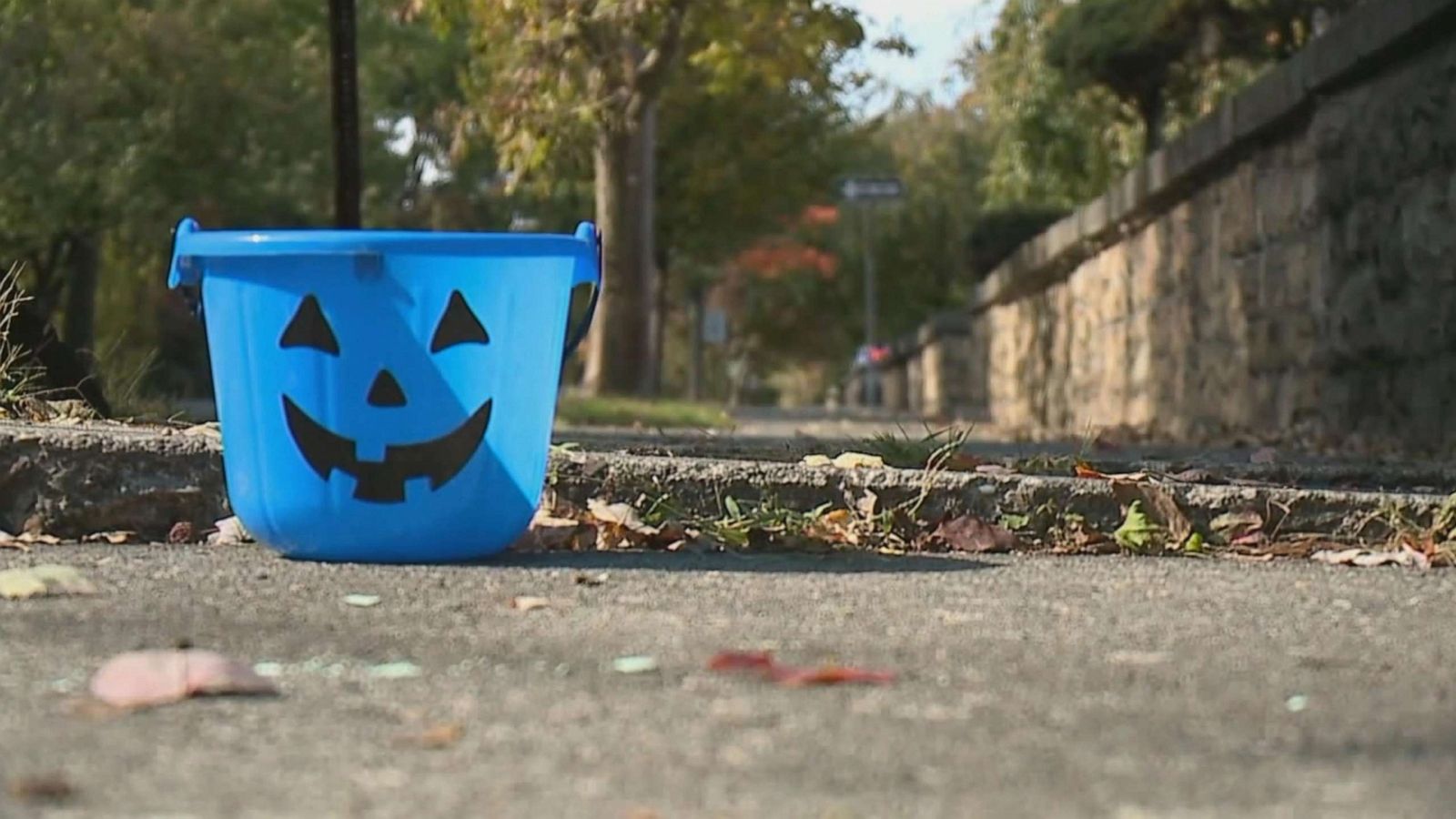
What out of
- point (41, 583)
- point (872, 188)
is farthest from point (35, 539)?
point (872, 188)

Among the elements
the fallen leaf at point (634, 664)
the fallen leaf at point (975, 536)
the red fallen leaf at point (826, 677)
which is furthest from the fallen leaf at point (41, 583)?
the fallen leaf at point (975, 536)

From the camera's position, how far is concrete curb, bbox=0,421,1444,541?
14.6 ft

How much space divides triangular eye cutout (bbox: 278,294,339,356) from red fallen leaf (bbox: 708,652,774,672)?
4.29ft

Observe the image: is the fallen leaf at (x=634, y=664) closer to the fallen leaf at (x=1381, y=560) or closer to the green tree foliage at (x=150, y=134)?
the fallen leaf at (x=1381, y=560)

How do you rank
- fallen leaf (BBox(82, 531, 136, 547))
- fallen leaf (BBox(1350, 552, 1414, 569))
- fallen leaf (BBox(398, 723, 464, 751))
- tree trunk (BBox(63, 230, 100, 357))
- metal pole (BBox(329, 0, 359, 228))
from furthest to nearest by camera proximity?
tree trunk (BBox(63, 230, 100, 357))
metal pole (BBox(329, 0, 359, 228))
fallen leaf (BBox(82, 531, 136, 547))
fallen leaf (BBox(1350, 552, 1414, 569))
fallen leaf (BBox(398, 723, 464, 751))

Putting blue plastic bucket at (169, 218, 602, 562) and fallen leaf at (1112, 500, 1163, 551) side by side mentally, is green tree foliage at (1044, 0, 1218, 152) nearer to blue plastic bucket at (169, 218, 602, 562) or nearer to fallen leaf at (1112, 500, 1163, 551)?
fallen leaf at (1112, 500, 1163, 551)

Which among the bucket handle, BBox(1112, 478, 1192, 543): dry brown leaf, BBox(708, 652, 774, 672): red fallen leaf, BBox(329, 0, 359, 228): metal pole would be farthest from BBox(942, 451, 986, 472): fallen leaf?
BBox(329, 0, 359, 228): metal pole

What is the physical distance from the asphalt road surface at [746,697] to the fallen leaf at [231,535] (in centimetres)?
40

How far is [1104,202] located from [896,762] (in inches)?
396

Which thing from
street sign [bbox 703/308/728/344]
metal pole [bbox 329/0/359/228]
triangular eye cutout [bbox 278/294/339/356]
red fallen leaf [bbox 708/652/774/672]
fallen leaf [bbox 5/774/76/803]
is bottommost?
fallen leaf [bbox 5/774/76/803]

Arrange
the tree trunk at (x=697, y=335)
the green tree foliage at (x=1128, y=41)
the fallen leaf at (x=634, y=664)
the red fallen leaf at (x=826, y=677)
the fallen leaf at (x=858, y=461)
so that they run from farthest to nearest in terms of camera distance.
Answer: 1. the tree trunk at (x=697, y=335)
2. the green tree foliage at (x=1128, y=41)
3. the fallen leaf at (x=858, y=461)
4. the fallen leaf at (x=634, y=664)
5. the red fallen leaf at (x=826, y=677)

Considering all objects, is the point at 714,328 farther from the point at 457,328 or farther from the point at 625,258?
the point at 457,328

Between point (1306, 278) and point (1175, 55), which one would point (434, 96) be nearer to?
point (1175, 55)

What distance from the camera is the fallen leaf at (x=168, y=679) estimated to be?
2.64m
